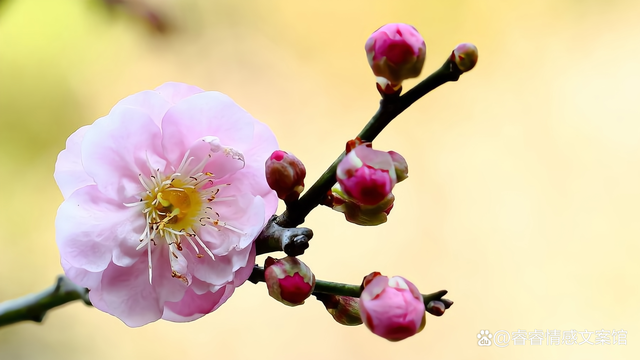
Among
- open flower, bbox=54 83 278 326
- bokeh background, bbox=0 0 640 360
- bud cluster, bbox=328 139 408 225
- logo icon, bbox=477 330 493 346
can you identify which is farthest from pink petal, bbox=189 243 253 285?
logo icon, bbox=477 330 493 346

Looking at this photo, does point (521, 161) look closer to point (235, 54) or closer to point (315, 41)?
point (315, 41)

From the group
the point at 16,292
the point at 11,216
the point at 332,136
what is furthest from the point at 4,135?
the point at 332,136

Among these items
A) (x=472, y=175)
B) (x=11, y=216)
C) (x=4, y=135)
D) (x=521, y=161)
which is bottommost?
(x=11, y=216)

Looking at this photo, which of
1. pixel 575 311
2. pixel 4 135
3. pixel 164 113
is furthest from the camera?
pixel 575 311

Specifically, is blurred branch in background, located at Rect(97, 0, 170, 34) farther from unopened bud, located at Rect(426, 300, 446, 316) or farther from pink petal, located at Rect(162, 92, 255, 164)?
unopened bud, located at Rect(426, 300, 446, 316)

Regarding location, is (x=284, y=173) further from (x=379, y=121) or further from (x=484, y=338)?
(x=484, y=338)

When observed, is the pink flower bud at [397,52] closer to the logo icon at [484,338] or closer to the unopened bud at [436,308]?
the unopened bud at [436,308]

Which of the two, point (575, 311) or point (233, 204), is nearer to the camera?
point (233, 204)
